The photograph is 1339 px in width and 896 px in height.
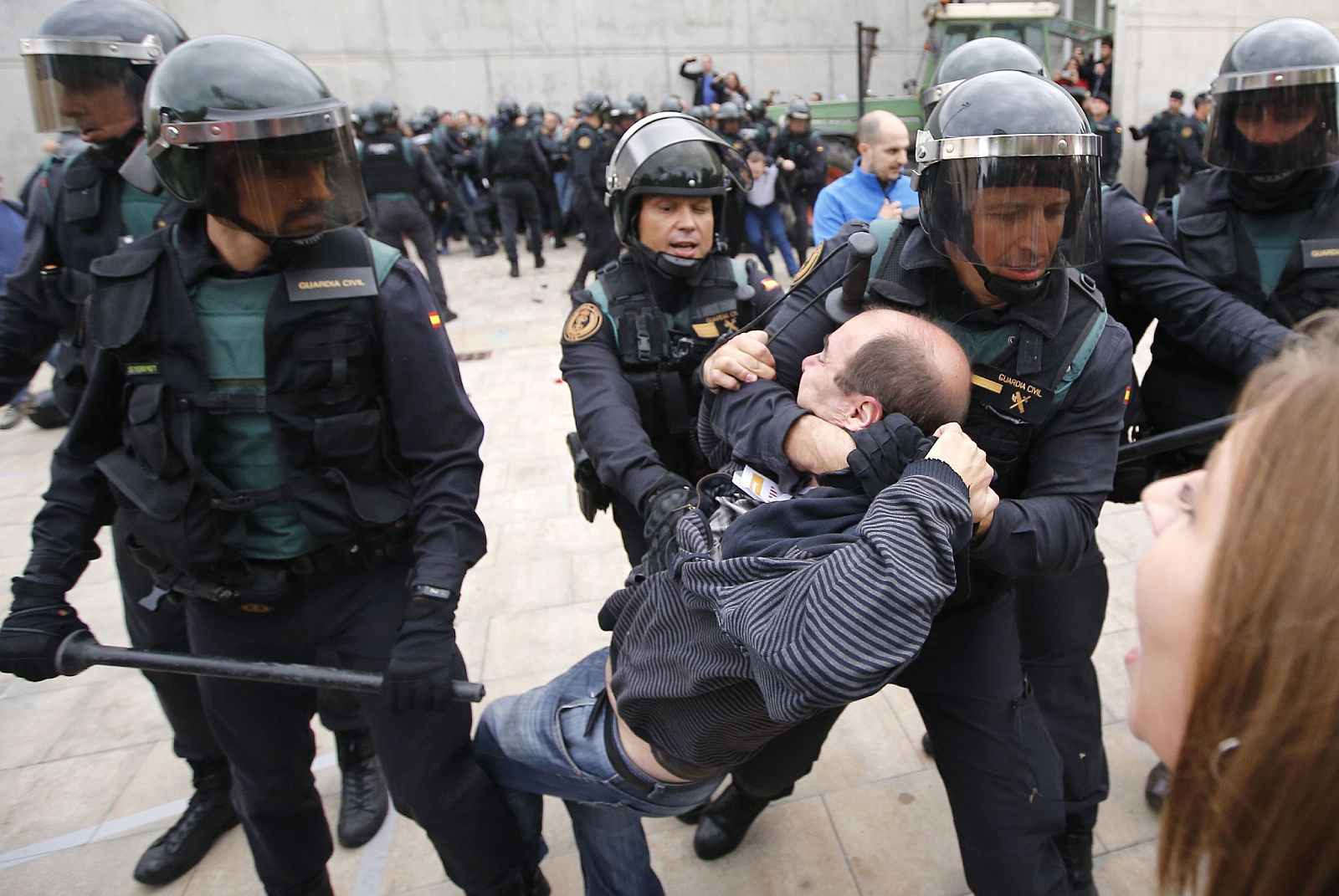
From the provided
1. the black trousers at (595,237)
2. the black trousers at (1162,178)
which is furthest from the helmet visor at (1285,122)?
the black trousers at (1162,178)

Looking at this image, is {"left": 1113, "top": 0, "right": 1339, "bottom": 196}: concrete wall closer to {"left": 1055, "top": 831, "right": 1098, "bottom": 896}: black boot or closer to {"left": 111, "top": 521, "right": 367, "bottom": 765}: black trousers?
{"left": 1055, "top": 831, "right": 1098, "bottom": 896}: black boot

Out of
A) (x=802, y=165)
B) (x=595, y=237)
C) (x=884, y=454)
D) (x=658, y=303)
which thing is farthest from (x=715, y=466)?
(x=802, y=165)

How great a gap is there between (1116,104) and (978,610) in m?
14.5

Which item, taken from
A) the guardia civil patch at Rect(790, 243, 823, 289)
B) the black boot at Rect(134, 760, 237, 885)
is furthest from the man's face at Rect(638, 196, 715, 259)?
the black boot at Rect(134, 760, 237, 885)

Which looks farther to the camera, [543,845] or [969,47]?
[969,47]

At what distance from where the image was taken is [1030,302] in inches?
63.5

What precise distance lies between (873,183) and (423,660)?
11.0 feet

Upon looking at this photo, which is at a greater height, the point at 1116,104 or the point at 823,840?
the point at 1116,104

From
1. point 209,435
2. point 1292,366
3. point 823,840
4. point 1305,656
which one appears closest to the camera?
point 1305,656

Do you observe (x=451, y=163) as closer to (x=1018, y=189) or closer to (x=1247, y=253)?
(x=1247, y=253)

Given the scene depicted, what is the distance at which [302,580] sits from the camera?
6.16 feet

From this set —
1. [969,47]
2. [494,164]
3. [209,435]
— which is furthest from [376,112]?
[209,435]

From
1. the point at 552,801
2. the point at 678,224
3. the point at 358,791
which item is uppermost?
the point at 678,224

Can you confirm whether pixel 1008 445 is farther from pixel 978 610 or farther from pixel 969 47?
pixel 969 47
